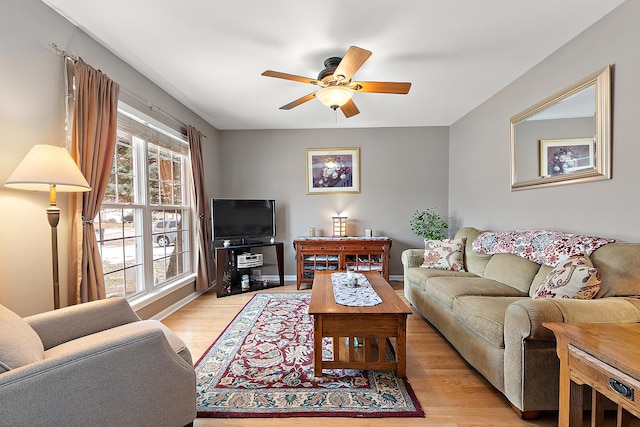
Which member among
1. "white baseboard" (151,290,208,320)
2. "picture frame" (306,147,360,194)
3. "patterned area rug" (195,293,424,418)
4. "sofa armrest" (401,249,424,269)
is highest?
"picture frame" (306,147,360,194)

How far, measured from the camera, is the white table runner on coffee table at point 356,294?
203 centimetres

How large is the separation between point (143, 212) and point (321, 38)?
2402 mm

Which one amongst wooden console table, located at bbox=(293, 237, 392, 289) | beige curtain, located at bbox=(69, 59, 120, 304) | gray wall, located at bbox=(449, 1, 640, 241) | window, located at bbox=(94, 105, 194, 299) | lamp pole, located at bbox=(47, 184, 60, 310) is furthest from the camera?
wooden console table, located at bbox=(293, 237, 392, 289)

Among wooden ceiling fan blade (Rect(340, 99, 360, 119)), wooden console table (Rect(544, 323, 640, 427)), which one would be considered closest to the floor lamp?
wooden ceiling fan blade (Rect(340, 99, 360, 119))

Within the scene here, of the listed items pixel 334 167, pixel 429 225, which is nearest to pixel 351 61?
pixel 334 167

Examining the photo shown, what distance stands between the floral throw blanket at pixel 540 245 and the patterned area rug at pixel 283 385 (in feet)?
4.90

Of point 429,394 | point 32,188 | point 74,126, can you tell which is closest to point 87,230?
point 32,188

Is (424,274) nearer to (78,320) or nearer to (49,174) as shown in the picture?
(78,320)

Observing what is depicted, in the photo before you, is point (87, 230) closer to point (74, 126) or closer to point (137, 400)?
point (74, 126)

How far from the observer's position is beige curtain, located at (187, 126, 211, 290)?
11.7ft

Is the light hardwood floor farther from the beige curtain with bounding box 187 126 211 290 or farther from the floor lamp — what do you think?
the floor lamp

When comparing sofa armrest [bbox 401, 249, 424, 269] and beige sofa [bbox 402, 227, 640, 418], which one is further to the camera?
sofa armrest [bbox 401, 249, 424, 269]

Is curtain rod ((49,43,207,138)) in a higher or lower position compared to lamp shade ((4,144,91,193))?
higher

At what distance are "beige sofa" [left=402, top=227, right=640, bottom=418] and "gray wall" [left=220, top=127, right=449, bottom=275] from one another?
214 centimetres
